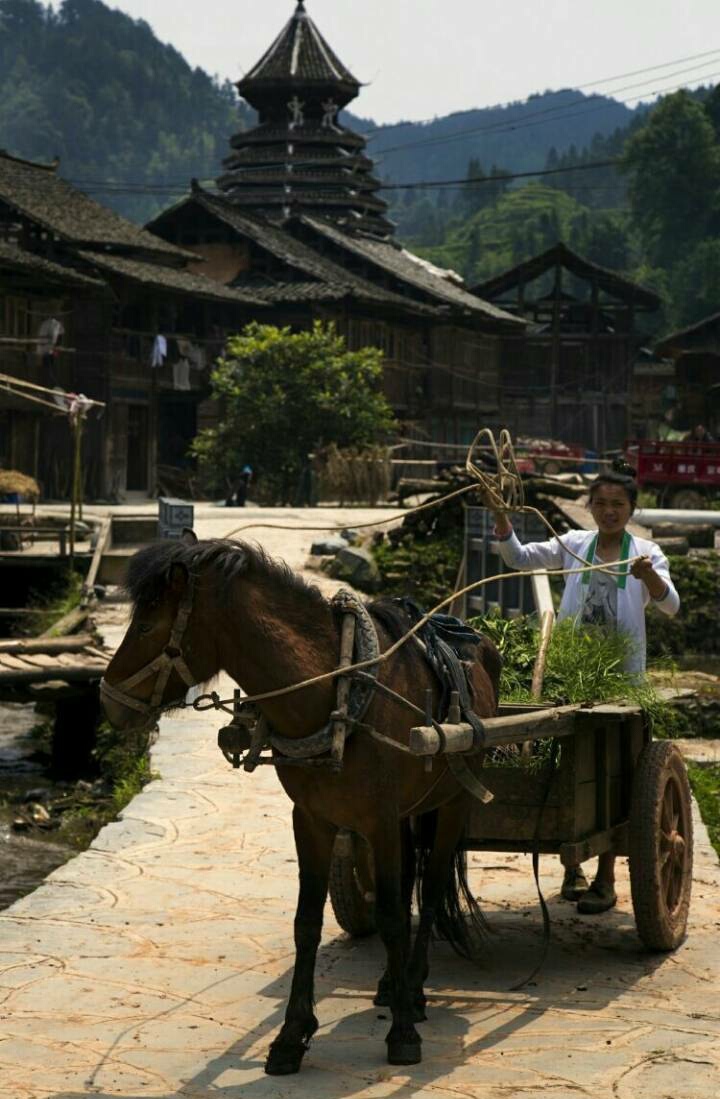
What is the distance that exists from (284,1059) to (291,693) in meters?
1.20

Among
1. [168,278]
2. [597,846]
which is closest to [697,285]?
[168,278]

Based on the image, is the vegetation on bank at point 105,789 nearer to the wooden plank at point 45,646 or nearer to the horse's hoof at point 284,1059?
the wooden plank at point 45,646

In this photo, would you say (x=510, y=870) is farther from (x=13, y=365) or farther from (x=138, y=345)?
(x=138, y=345)

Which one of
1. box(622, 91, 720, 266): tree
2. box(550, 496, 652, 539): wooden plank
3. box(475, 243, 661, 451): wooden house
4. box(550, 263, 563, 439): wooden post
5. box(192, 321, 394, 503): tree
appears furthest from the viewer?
box(622, 91, 720, 266): tree

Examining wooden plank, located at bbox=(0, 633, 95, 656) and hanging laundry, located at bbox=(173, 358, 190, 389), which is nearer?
wooden plank, located at bbox=(0, 633, 95, 656)

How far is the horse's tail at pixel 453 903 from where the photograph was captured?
6.84 meters

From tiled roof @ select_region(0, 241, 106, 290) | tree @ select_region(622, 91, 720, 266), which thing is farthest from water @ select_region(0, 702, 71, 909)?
tree @ select_region(622, 91, 720, 266)

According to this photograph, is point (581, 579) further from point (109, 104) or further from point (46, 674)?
point (109, 104)

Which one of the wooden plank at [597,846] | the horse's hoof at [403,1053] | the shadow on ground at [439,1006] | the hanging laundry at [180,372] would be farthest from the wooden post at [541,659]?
the hanging laundry at [180,372]

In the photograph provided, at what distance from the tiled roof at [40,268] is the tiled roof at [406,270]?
14.1 metres

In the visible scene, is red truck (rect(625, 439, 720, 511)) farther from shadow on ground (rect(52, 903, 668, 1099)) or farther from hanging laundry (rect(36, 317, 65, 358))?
shadow on ground (rect(52, 903, 668, 1099))

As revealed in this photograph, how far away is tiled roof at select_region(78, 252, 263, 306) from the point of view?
38.3 meters

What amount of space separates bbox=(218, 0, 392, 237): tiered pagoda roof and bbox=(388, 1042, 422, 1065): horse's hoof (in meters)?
47.5

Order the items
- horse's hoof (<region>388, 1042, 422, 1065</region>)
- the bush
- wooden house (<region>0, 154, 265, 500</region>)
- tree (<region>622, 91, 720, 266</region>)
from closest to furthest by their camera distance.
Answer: horse's hoof (<region>388, 1042, 422, 1065</region>), the bush, wooden house (<region>0, 154, 265, 500</region>), tree (<region>622, 91, 720, 266</region>)
